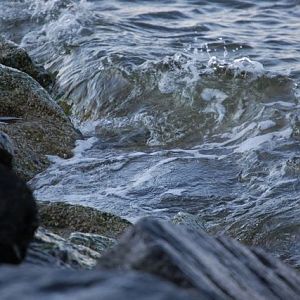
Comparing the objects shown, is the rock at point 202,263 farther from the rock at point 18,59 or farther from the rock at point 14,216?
the rock at point 18,59

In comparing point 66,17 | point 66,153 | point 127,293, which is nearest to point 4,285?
point 127,293

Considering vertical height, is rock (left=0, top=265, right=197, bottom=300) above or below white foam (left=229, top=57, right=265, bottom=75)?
above

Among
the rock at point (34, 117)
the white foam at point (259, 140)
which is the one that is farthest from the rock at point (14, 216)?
the white foam at point (259, 140)

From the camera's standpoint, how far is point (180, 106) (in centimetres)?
869

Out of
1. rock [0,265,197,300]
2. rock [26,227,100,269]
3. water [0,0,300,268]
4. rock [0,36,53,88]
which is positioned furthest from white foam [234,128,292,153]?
rock [0,265,197,300]

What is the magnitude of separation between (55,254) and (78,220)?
1828mm

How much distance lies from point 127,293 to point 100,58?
27.2 ft

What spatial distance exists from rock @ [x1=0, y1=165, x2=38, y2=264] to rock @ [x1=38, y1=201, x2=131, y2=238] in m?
2.13

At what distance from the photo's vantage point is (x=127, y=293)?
5.82ft

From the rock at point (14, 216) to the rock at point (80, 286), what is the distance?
0.43 meters

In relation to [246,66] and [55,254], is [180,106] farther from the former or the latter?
[55,254]

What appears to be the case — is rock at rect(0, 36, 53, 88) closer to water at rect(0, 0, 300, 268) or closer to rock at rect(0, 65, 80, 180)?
water at rect(0, 0, 300, 268)

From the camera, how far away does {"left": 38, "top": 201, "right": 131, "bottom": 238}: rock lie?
15.6 feet

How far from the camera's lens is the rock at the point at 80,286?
1.76 m
